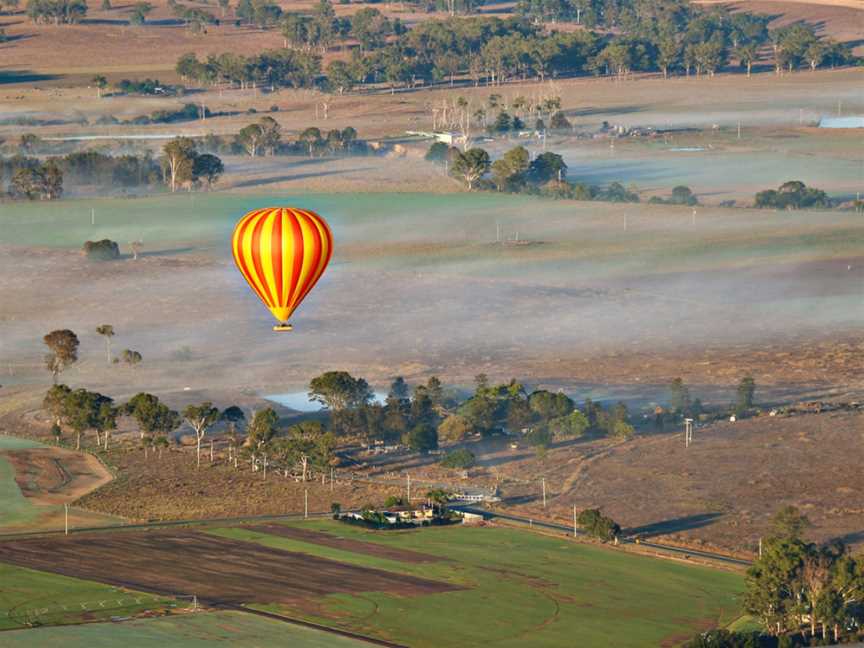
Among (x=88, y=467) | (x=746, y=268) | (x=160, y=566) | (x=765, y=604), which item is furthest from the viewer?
(x=746, y=268)

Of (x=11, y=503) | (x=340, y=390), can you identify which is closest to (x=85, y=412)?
(x=11, y=503)

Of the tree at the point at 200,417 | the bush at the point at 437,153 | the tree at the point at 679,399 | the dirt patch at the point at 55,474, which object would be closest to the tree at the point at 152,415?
the tree at the point at 200,417

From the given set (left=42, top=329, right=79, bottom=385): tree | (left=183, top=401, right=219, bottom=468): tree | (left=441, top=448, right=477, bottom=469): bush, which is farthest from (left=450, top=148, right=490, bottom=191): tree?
(left=441, top=448, right=477, bottom=469): bush

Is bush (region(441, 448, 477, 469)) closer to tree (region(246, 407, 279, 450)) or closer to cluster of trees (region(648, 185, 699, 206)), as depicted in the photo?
tree (region(246, 407, 279, 450))

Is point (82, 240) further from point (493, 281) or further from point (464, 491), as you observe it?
point (464, 491)

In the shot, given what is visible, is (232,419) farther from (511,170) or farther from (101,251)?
(511,170)

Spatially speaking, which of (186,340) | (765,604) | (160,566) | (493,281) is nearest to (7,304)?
(186,340)

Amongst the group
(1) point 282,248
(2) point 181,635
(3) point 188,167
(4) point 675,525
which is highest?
(1) point 282,248
